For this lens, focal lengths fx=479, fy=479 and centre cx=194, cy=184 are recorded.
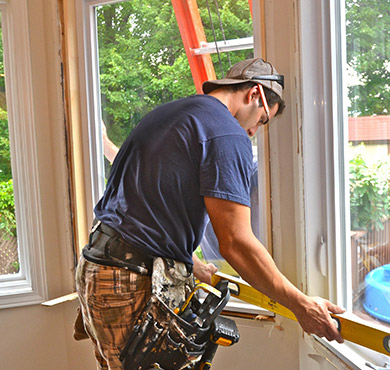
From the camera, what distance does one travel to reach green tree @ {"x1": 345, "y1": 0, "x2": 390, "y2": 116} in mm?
1448

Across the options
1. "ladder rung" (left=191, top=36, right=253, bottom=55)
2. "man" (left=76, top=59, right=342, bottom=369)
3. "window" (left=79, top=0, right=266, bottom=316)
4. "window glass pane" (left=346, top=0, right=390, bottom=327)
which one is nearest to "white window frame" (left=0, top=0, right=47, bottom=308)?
"window" (left=79, top=0, right=266, bottom=316)

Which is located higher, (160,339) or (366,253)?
(366,253)

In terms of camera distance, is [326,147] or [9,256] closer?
[326,147]

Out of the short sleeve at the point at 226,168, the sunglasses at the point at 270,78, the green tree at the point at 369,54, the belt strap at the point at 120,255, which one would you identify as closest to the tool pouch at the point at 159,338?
the belt strap at the point at 120,255

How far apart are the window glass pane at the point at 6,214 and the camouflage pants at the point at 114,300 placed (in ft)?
4.11

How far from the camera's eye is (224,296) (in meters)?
1.50

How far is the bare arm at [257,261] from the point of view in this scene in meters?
1.37

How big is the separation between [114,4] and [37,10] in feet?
1.32

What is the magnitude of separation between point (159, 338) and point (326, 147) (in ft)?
2.95

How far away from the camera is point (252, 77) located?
5.24ft

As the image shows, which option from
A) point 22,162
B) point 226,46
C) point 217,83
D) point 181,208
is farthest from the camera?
point 22,162

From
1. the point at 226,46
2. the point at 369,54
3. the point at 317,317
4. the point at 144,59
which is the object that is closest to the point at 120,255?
the point at 317,317

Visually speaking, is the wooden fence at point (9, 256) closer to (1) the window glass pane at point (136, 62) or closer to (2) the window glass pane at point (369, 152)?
(1) the window glass pane at point (136, 62)

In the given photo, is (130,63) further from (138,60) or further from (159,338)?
(159,338)
